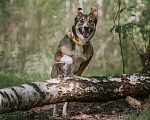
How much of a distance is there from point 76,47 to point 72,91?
1.19 m

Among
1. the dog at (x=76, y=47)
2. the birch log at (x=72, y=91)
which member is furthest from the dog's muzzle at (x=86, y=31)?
the birch log at (x=72, y=91)

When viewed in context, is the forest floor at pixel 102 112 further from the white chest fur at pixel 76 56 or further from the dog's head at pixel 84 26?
the dog's head at pixel 84 26

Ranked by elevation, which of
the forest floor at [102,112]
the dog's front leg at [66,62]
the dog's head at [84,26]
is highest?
the dog's head at [84,26]

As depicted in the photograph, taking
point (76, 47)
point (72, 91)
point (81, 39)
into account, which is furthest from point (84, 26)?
point (72, 91)

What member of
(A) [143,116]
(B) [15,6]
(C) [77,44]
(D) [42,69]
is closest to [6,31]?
(B) [15,6]

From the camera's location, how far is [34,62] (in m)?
12.3

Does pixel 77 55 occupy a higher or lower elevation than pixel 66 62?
higher

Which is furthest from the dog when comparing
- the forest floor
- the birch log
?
the birch log

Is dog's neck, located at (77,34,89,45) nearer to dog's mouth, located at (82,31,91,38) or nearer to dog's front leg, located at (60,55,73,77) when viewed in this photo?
dog's mouth, located at (82,31,91,38)

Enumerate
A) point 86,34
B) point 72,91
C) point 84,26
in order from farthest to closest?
point 86,34, point 84,26, point 72,91

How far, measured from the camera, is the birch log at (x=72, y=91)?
3.09m

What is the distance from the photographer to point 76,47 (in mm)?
4605

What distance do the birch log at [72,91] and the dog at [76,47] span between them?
24.6 inches

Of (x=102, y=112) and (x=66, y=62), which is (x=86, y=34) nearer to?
(x=66, y=62)
